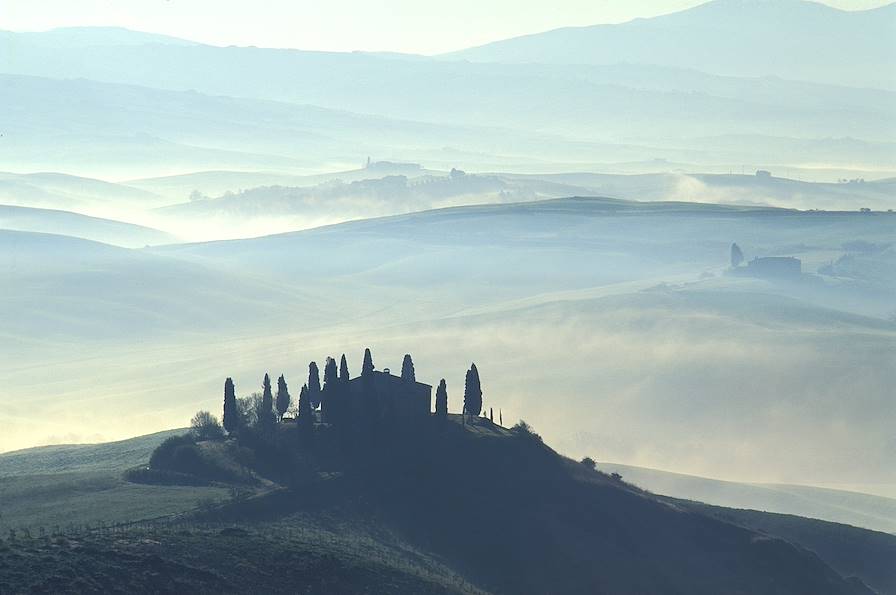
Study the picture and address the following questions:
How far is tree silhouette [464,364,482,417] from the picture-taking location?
151m

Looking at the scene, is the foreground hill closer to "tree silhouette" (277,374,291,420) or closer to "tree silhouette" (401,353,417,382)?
"tree silhouette" (401,353,417,382)

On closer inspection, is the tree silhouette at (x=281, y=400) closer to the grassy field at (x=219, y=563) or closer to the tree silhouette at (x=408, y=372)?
the tree silhouette at (x=408, y=372)

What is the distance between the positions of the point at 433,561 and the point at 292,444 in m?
24.0

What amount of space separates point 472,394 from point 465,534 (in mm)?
22154

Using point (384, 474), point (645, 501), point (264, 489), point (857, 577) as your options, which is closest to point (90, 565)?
point (264, 489)

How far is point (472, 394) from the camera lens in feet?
500

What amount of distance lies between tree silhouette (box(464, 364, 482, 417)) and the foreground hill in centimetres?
177

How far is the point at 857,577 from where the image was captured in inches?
5625

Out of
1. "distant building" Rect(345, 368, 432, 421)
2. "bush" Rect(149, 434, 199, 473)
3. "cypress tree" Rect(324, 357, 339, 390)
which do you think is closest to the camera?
"bush" Rect(149, 434, 199, 473)

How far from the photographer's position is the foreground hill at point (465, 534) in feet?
363

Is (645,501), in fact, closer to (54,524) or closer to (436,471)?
(436,471)

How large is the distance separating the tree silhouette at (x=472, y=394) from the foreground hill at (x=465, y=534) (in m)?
1.77

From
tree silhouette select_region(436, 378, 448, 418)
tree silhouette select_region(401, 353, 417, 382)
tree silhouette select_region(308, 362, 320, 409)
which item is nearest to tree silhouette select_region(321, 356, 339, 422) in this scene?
tree silhouette select_region(308, 362, 320, 409)

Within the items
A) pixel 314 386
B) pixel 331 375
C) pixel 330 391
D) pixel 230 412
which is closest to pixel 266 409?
pixel 230 412
